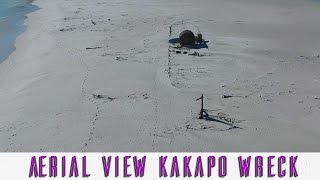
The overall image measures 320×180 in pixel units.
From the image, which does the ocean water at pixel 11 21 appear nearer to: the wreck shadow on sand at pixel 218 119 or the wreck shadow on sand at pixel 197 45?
the wreck shadow on sand at pixel 197 45

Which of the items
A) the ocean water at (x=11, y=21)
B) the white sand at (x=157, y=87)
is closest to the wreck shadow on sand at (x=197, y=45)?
the white sand at (x=157, y=87)

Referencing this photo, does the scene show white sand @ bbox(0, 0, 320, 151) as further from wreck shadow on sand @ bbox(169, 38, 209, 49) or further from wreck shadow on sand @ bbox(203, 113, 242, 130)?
wreck shadow on sand @ bbox(169, 38, 209, 49)

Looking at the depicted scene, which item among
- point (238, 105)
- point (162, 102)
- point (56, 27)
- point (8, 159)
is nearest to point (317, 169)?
point (238, 105)

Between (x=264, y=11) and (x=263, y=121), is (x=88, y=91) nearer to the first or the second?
(x=263, y=121)

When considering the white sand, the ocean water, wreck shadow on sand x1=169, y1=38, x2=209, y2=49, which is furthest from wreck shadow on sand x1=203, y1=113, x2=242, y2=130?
the ocean water

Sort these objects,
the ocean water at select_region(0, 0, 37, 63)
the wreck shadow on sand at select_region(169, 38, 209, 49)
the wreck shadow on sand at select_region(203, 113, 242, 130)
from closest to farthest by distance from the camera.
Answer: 1. the wreck shadow on sand at select_region(203, 113, 242, 130)
2. the wreck shadow on sand at select_region(169, 38, 209, 49)
3. the ocean water at select_region(0, 0, 37, 63)

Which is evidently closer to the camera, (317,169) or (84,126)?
(317,169)

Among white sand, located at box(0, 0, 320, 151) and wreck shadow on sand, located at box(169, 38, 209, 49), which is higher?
wreck shadow on sand, located at box(169, 38, 209, 49)
